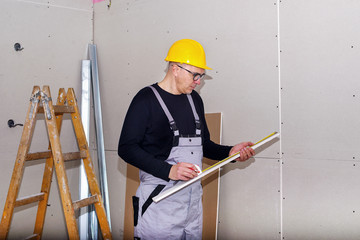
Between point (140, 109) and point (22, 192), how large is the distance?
5.80 ft

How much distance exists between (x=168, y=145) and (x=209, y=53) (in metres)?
1.05

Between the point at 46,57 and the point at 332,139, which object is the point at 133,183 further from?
the point at 332,139

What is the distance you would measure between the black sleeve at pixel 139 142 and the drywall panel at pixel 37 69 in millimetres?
1588

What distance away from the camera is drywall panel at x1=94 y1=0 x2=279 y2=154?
256cm

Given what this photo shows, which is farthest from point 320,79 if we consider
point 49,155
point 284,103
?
point 49,155

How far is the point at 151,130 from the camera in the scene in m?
1.94

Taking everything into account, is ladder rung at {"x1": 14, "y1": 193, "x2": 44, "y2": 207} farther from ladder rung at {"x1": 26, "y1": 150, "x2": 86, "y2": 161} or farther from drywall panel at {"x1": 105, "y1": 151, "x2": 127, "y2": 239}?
drywall panel at {"x1": 105, "y1": 151, "x2": 127, "y2": 239}

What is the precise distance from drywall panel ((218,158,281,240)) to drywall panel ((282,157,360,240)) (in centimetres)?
7

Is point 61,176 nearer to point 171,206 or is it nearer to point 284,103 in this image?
point 171,206

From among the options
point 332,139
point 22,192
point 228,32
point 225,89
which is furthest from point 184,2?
point 22,192

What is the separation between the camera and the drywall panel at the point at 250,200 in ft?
8.22

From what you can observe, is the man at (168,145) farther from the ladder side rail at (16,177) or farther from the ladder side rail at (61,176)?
the ladder side rail at (16,177)

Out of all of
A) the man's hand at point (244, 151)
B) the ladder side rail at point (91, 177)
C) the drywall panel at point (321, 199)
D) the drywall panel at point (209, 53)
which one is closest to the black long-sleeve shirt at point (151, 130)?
the man's hand at point (244, 151)

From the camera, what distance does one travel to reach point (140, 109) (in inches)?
75.7
